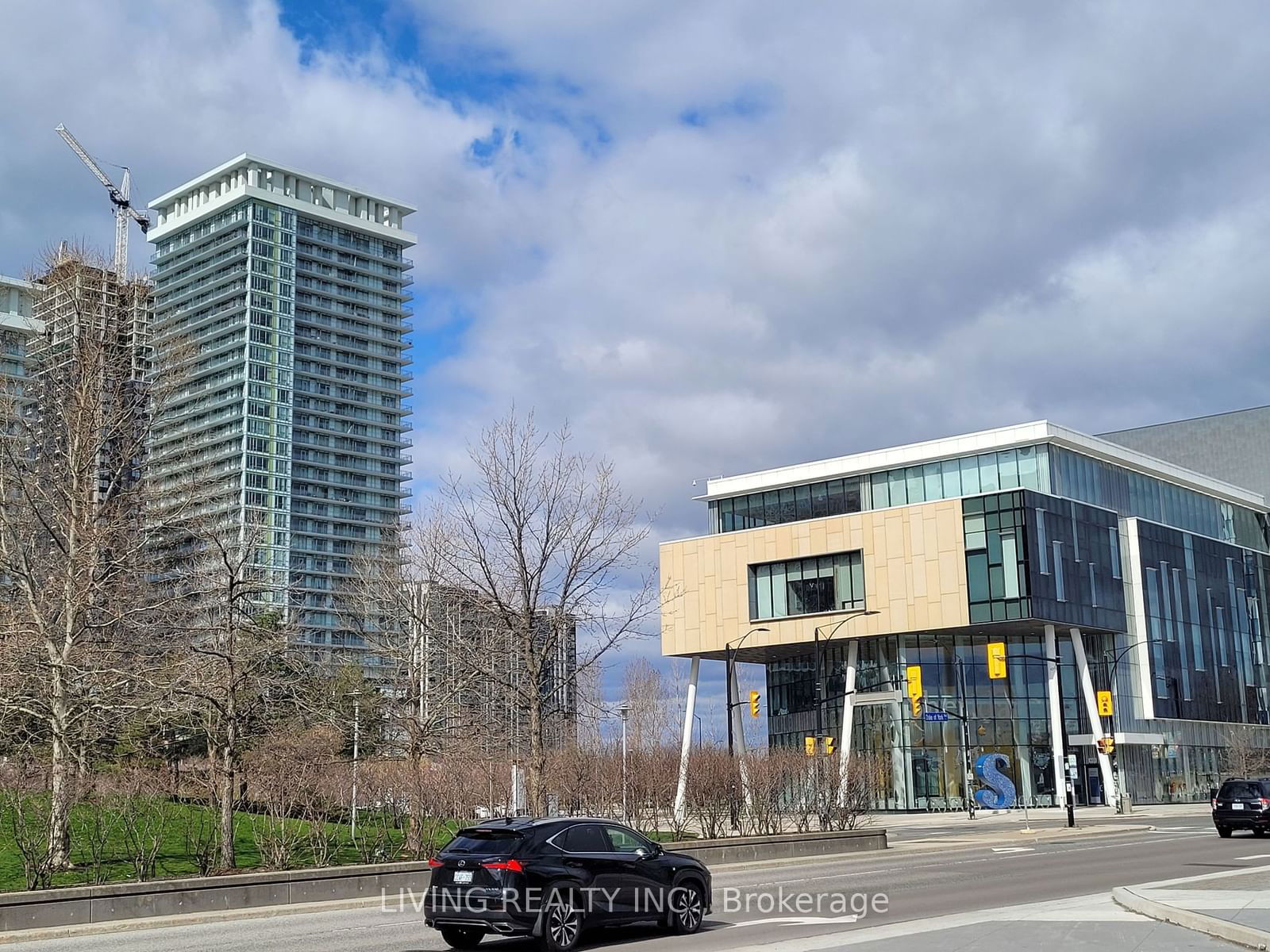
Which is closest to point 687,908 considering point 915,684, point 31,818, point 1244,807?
point 31,818

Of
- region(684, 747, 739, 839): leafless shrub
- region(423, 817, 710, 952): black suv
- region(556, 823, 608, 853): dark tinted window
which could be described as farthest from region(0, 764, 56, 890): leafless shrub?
region(684, 747, 739, 839): leafless shrub

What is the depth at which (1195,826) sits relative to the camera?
46625 mm

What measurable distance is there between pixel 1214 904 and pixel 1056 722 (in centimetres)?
5256

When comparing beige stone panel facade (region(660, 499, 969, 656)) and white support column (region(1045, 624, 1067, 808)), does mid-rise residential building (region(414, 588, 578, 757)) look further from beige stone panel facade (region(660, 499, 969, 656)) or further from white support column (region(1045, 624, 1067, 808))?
white support column (region(1045, 624, 1067, 808))

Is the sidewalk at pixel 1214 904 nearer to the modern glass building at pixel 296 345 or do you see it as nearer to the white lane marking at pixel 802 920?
the white lane marking at pixel 802 920

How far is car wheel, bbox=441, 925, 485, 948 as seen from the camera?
1588 cm

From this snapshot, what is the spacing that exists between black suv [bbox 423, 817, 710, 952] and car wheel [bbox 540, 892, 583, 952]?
0.01 m

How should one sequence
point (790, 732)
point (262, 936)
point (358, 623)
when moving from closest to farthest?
point (262, 936) < point (358, 623) < point (790, 732)

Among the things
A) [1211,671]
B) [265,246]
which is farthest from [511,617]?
[265,246]

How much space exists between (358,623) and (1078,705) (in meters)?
39.3

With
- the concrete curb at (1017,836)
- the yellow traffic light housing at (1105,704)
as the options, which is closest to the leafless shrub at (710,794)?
the concrete curb at (1017,836)

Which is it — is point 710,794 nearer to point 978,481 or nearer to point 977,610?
point 977,610

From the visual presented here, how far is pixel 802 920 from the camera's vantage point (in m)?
17.8

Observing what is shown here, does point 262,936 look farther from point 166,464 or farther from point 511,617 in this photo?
point 166,464
